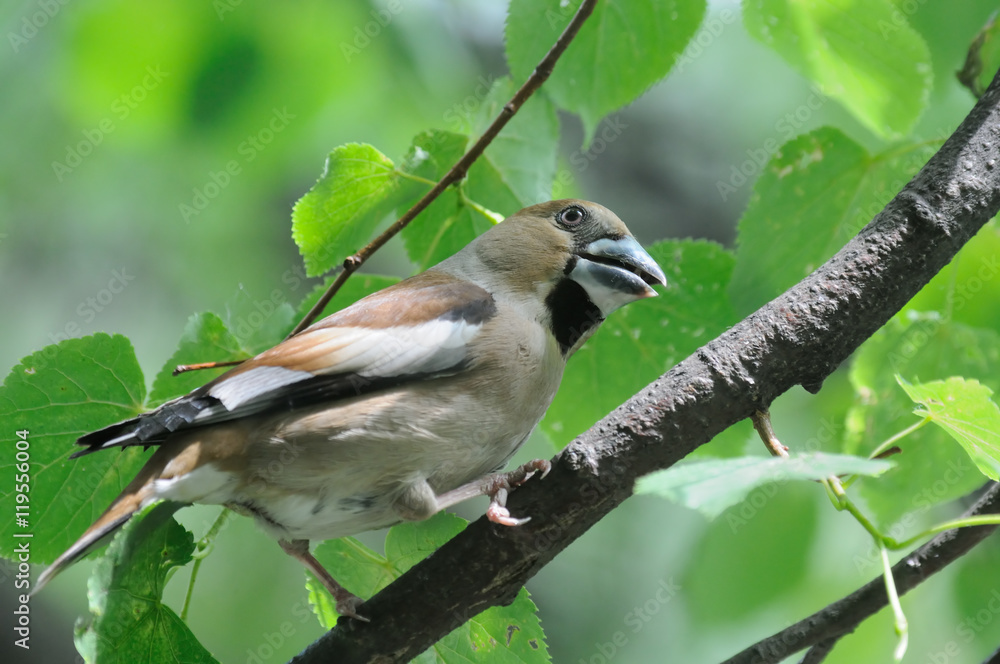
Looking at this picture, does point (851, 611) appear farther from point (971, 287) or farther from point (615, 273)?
point (971, 287)

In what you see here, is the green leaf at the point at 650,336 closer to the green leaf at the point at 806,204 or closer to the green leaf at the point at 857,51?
the green leaf at the point at 806,204

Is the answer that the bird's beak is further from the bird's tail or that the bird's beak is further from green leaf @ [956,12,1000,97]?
the bird's tail

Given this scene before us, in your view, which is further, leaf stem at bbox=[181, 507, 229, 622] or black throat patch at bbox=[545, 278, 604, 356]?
black throat patch at bbox=[545, 278, 604, 356]

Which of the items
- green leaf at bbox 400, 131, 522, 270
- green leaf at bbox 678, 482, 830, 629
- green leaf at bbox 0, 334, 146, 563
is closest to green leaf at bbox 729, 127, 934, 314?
green leaf at bbox 400, 131, 522, 270

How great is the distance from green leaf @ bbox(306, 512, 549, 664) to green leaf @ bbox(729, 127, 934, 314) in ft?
3.09

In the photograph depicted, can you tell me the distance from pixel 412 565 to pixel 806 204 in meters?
1.37

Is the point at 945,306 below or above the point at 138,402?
above

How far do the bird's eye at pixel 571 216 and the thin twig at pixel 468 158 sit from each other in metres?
0.36

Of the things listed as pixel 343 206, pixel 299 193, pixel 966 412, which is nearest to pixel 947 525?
pixel 966 412

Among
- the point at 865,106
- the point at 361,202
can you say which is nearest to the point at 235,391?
the point at 361,202

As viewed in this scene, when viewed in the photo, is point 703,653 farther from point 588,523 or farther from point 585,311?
point 588,523

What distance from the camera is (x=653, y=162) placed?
5977 mm

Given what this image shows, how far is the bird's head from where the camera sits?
2.12 metres

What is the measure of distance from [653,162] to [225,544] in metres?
3.85
